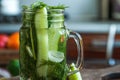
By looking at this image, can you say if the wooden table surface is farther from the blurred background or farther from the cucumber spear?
the blurred background

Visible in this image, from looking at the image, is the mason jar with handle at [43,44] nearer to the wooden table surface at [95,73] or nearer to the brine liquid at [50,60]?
the brine liquid at [50,60]

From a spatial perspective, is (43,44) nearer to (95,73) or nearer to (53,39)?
(53,39)

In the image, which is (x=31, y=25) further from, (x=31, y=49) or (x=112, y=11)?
(x=112, y=11)

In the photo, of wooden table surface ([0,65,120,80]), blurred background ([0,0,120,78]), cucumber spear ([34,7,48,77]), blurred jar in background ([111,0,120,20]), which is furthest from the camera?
blurred jar in background ([111,0,120,20])

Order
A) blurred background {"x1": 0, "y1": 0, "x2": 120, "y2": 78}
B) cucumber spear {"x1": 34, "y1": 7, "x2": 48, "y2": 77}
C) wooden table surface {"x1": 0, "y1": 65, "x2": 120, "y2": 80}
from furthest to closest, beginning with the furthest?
blurred background {"x1": 0, "y1": 0, "x2": 120, "y2": 78}
wooden table surface {"x1": 0, "y1": 65, "x2": 120, "y2": 80}
cucumber spear {"x1": 34, "y1": 7, "x2": 48, "y2": 77}

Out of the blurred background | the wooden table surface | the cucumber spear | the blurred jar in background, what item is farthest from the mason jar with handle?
the blurred jar in background

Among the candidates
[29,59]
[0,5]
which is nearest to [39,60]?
[29,59]
